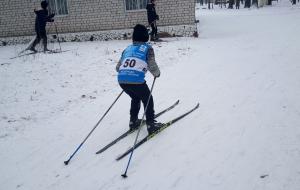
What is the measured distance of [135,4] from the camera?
16.1m

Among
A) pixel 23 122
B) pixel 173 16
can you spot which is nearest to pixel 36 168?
pixel 23 122

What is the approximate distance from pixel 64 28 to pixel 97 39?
6.06 ft

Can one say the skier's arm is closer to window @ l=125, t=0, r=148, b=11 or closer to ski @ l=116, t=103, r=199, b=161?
ski @ l=116, t=103, r=199, b=161

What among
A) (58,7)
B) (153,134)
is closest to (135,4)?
(58,7)

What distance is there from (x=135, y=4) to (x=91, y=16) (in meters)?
2.33

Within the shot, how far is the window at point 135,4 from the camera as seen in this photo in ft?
52.6

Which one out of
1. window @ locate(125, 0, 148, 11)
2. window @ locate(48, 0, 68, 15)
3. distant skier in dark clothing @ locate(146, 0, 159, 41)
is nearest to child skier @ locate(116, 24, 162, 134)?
distant skier in dark clothing @ locate(146, 0, 159, 41)

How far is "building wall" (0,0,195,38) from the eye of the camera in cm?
1571

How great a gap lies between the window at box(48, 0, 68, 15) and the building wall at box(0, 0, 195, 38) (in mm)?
264

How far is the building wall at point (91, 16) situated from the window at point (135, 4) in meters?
0.23

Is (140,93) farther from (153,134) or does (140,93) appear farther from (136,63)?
(153,134)

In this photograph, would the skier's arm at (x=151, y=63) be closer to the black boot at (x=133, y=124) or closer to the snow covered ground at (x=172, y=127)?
the black boot at (x=133, y=124)

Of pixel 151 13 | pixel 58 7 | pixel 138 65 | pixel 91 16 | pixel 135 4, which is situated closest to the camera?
pixel 138 65

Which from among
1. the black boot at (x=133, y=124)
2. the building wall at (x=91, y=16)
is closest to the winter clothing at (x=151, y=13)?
the building wall at (x=91, y=16)
